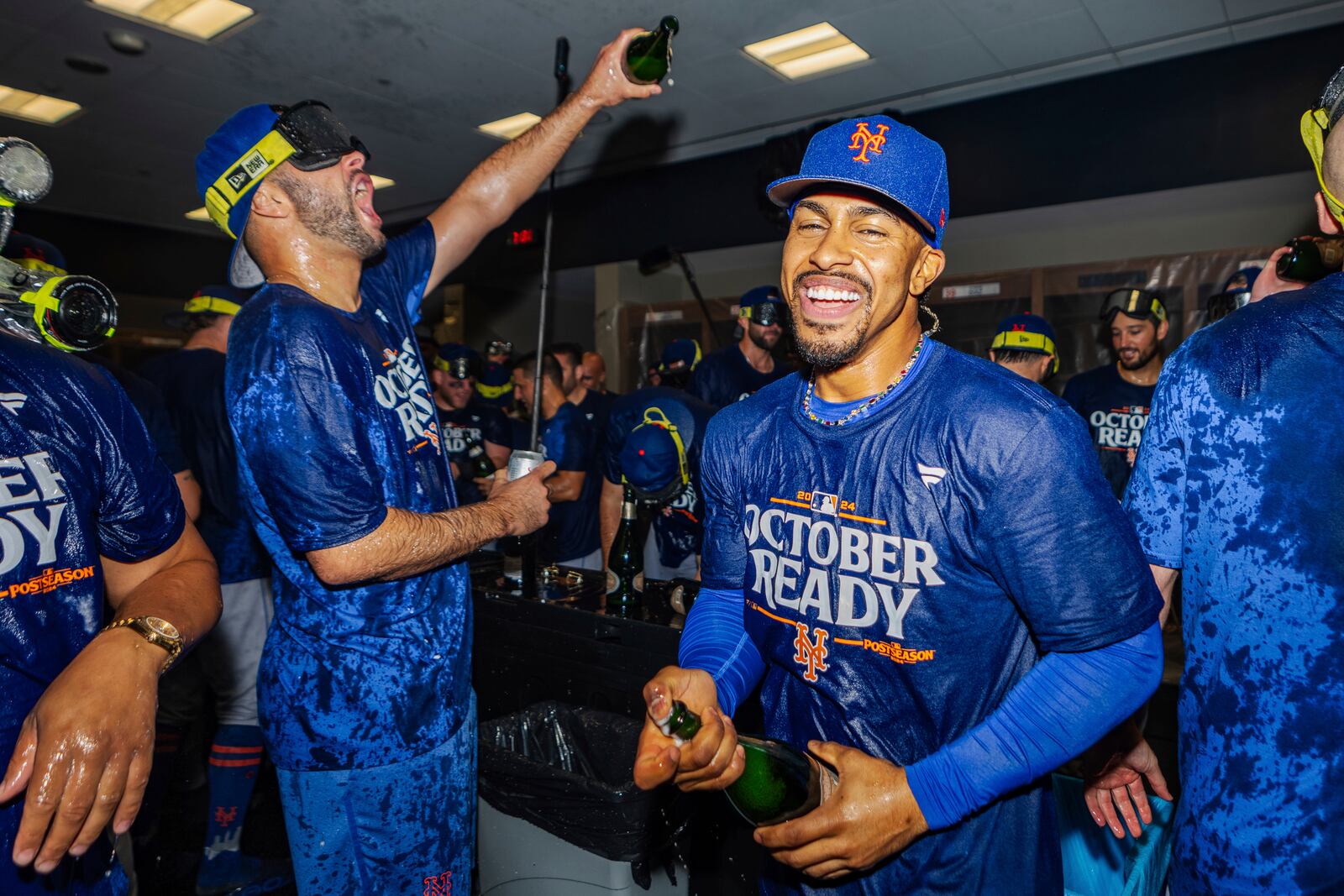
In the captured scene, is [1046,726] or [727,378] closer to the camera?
[1046,726]

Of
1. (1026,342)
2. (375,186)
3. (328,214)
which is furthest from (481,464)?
(375,186)

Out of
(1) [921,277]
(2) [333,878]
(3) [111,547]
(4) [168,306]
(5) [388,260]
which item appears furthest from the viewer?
(4) [168,306]

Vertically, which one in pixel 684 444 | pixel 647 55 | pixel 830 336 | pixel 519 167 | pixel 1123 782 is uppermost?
pixel 647 55

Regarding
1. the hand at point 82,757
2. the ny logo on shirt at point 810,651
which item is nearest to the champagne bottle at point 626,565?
the ny logo on shirt at point 810,651

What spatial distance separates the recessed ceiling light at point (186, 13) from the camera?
15.2 feet

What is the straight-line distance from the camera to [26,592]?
1126 millimetres

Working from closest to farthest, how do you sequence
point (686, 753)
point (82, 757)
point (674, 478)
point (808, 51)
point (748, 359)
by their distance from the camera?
1. point (82, 757)
2. point (686, 753)
3. point (674, 478)
4. point (748, 359)
5. point (808, 51)

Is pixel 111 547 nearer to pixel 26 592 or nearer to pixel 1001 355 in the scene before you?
pixel 26 592

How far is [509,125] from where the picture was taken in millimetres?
6641

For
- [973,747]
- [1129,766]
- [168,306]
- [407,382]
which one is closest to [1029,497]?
[973,747]

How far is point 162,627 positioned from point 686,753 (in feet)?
2.61

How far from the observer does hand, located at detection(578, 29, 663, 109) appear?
225 centimetres

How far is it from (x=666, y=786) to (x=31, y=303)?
2.06m

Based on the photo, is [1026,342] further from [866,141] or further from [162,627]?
[162,627]
